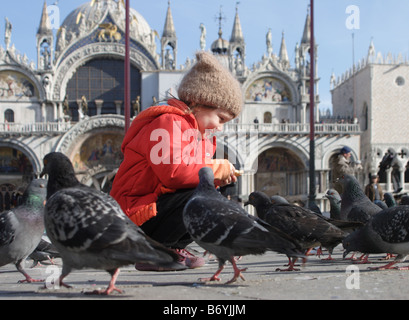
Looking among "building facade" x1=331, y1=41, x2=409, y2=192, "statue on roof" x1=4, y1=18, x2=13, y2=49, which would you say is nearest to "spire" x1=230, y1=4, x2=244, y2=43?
"building facade" x1=331, y1=41, x2=409, y2=192

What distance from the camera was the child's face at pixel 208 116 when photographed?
14.3 feet

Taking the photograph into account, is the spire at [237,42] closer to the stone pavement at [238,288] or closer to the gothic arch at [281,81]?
the gothic arch at [281,81]

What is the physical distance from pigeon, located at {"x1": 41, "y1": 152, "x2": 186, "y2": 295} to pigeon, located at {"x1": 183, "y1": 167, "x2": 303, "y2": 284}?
18.4 inches

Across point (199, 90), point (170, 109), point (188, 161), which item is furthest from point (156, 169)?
point (199, 90)

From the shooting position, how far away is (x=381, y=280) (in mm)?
3668

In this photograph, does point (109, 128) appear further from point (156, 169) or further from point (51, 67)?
point (156, 169)

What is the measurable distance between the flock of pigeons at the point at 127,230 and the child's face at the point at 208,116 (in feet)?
2.81

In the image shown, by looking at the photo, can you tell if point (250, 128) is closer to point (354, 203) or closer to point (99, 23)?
point (99, 23)

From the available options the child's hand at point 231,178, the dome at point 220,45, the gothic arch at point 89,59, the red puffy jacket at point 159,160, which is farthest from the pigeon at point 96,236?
the dome at point 220,45

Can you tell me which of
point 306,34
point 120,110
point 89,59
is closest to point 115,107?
point 120,110

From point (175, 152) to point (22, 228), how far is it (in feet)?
5.65

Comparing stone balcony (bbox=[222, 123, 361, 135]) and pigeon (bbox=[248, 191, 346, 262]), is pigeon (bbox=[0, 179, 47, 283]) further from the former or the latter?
stone balcony (bbox=[222, 123, 361, 135])

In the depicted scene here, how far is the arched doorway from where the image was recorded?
2709cm

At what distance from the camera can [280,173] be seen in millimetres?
27531
